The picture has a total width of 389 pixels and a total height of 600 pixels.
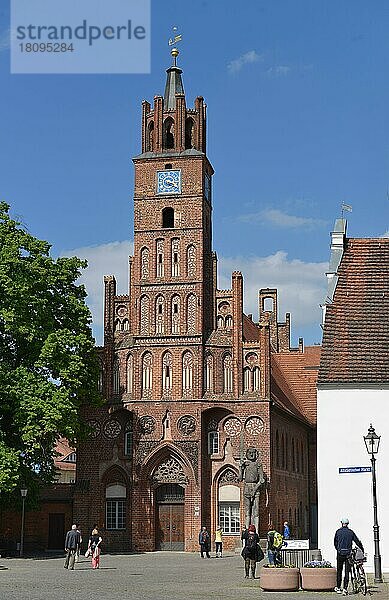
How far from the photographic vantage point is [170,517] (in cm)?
5112

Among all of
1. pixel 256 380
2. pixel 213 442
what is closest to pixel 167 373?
pixel 213 442

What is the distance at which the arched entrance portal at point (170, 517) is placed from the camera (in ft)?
167

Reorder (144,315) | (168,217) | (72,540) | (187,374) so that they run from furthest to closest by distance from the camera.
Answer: (168,217), (144,315), (187,374), (72,540)

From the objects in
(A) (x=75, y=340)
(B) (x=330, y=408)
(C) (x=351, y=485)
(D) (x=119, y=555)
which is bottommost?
(D) (x=119, y=555)

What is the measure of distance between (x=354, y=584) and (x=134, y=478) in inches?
1131

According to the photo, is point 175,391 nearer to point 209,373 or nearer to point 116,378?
point 209,373

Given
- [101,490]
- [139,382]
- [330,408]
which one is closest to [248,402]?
[139,382]

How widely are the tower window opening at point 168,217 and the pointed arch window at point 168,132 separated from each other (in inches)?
149

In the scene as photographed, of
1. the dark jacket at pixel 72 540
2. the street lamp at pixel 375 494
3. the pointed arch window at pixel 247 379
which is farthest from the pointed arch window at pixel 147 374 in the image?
the street lamp at pixel 375 494

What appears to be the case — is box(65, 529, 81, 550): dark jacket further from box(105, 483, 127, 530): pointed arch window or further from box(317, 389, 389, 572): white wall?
box(105, 483, 127, 530): pointed arch window

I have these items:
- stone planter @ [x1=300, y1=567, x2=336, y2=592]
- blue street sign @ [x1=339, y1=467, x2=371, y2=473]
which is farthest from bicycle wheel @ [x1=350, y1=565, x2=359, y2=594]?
blue street sign @ [x1=339, y1=467, x2=371, y2=473]

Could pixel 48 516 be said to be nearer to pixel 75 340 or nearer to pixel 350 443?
pixel 75 340

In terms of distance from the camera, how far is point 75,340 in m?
45.0

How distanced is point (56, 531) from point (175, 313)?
13.3 m
